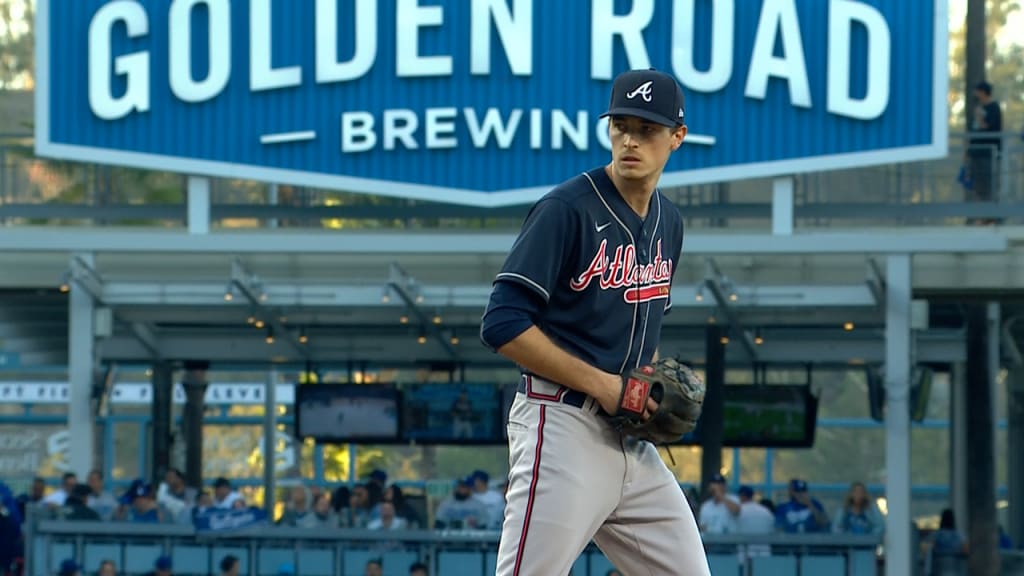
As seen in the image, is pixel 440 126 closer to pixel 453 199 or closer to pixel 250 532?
pixel 453 199

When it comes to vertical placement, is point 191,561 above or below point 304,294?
below

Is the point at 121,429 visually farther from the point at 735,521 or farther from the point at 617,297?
the point at 617,297

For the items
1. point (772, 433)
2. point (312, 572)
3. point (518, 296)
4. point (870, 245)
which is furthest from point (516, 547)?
point (772, 433)

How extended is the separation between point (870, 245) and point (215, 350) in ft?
35.8

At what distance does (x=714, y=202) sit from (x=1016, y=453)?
10.6 meters

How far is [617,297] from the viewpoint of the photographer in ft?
17.0

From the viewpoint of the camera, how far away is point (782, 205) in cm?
1964

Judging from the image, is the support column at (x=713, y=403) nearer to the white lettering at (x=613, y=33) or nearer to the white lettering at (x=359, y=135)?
the white lettering at (x=613, y=33)

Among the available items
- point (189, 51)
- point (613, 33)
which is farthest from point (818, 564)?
point (189, 51)

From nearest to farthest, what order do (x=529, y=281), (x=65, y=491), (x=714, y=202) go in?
(x=529, y=281) → (x=65, y=491) → (x=714, y=202)

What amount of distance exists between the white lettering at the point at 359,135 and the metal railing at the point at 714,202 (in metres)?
1.12

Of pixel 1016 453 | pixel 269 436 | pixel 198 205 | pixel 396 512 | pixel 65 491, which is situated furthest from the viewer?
pixel 269 436

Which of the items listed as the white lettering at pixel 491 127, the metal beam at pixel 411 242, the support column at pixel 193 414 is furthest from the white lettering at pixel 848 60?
the support column at pixel 193 414

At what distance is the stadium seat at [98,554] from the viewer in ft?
58.6
